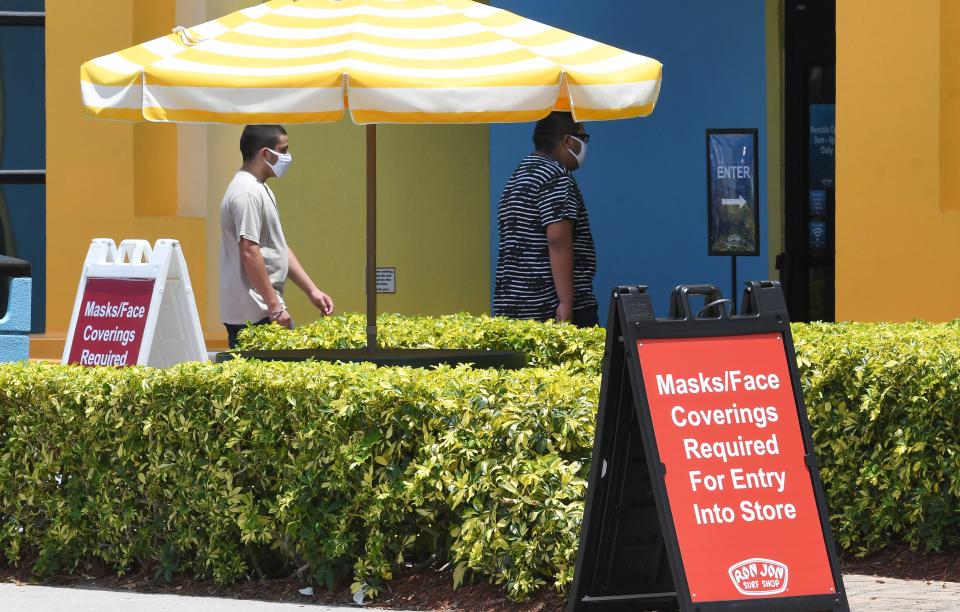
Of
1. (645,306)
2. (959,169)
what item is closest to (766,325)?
(645,306)

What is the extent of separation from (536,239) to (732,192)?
2.33 meters

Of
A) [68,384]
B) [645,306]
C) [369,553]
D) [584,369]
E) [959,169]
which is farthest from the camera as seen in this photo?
[959,169]

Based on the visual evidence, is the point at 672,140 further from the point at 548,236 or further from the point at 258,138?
the point at 258,138

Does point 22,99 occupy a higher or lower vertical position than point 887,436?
higher

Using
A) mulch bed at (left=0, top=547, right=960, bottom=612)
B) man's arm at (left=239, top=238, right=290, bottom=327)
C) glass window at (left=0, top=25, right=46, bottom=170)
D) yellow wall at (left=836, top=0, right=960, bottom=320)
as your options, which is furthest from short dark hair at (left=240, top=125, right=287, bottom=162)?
glass window at (left=0, top=25, right=46, bottom=170)

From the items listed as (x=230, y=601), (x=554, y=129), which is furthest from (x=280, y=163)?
(x=230, y=601)

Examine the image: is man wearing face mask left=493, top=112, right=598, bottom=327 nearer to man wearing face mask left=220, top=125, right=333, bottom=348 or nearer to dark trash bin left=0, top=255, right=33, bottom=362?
man wearing face mask left=220, top=125, right=333, bottom=348

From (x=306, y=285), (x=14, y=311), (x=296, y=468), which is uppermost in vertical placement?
(x=306, y=285)

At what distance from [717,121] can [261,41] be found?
5891mm

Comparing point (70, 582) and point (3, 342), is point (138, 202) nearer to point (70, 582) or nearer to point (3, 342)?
point (3, 342)

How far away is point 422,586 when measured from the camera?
597cm

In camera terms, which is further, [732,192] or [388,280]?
[388,280]

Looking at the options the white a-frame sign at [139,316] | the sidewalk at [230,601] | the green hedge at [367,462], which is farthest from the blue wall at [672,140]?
the sidewalk at [230,601]

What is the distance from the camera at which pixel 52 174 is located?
12.1 meters
